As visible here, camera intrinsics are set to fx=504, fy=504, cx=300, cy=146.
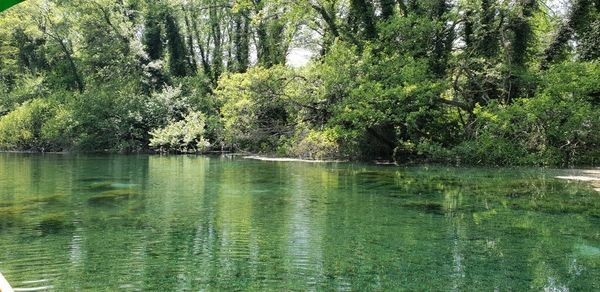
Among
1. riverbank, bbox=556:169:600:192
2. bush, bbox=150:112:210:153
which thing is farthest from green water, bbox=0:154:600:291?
bush, bbox=150:112:210:153

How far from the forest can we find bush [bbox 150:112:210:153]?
0.40 ft

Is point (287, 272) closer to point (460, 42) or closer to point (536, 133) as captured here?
point (536, 133)

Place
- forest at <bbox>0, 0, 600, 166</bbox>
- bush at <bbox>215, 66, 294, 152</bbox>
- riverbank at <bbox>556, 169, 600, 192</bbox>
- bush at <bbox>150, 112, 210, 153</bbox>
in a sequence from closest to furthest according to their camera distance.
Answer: riverbank at <bbox>556, 169, 600, 192</bbox> → forest at <bbox>0, 0, 600, 166</bbox> → bush at <bbox>215, 66, 294, 152</bbox> → bush at <bbox>150, 112, 210, 153</bbox>

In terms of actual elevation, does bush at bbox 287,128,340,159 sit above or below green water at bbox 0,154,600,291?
above

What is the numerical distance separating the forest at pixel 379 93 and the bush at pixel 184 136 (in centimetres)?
12

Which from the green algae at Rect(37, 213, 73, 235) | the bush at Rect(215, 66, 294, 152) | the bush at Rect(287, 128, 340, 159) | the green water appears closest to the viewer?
the green water

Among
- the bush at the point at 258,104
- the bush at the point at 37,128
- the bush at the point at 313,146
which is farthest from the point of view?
the bush at the point at 37,128

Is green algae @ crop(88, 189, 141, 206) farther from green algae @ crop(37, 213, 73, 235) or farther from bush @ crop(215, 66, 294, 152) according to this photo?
bush @ crop(215, 66, 294, 152)

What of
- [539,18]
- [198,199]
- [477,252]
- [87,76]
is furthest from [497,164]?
[87,76]

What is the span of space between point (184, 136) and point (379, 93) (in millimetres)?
14651

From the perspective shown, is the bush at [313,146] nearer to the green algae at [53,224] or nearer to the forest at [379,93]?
the forest at [379,93]

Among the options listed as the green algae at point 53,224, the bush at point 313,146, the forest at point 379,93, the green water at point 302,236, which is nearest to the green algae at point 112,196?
the green water at point 302,236

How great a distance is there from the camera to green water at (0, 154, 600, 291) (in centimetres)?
522

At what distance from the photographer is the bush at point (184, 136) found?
101ft
